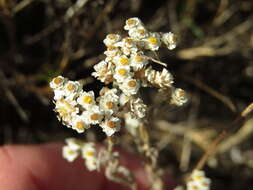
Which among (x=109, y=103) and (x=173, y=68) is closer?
(x=109, y=103)

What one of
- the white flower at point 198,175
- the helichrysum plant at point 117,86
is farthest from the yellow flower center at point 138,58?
the white flower at point 198,175

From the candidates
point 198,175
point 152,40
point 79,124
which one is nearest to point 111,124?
point 79,124

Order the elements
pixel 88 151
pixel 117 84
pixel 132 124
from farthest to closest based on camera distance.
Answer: pixel 88 151
pixel 132 124
pixel 117 84

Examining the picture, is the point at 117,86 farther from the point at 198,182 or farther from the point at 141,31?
the point at 198,182

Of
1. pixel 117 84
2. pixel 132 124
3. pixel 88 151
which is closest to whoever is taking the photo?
pixel 117 84

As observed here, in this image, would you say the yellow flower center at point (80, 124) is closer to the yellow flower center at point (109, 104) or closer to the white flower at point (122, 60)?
the yellow flower center at point (109, 104)

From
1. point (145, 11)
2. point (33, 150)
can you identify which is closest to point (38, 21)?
point (145, 11)
